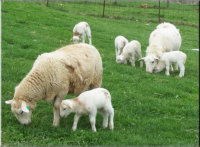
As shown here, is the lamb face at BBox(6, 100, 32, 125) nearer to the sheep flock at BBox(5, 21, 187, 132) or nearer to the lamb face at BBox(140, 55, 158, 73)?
the sheep flock at BBox(5, 21, 187, 132)

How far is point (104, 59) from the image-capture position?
11.8 m

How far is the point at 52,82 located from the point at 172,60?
541 cm

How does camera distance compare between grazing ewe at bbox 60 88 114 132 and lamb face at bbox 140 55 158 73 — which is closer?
grazing ewe at bbox 60 88 114 132

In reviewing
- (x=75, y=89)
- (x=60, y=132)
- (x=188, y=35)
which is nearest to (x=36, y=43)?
(x=75, y=89)

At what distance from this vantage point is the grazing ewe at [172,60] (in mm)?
10195

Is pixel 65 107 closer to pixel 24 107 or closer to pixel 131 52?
pixel 24 107

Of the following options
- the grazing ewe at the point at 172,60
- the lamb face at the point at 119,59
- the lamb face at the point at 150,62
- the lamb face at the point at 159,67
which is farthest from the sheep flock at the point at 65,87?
the lamb face at the point at 119,59

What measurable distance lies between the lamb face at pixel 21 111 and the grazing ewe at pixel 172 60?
5724mm

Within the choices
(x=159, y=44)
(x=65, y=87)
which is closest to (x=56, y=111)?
(x=65, y=87)

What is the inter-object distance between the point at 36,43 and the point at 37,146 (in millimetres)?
8063

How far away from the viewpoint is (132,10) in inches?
1161

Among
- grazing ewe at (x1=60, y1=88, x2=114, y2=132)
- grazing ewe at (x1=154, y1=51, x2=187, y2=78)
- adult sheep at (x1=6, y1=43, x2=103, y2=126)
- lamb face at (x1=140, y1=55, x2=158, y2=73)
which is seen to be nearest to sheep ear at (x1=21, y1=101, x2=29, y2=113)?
adult sheep at (x1=6, y1=43, x2=103, y2=126)

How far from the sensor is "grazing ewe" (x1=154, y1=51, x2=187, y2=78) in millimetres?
10195

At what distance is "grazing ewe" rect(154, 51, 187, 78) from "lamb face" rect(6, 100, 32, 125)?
5724 millimetres
